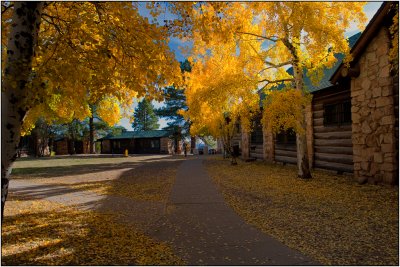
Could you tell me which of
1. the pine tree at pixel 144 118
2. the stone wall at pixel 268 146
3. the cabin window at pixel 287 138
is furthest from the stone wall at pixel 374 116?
the pine tree at pixel 144 118

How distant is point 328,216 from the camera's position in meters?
6.67

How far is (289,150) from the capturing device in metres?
17.9

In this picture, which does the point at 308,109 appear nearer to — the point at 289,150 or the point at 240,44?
the point at 289,150

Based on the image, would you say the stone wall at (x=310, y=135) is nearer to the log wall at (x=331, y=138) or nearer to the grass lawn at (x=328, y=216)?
the log wall at (x=331, y=138)

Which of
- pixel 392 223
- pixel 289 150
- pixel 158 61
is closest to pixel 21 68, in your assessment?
pixel 158 61

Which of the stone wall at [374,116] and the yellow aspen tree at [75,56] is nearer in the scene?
the yellow aspen tree at [75,56]

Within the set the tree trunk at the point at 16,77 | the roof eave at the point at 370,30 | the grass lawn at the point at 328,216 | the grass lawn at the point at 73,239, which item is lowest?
the grass lawn at the point at 328,216

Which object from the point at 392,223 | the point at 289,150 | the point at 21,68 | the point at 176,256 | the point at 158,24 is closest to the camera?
the point at 21,68

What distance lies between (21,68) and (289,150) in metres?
16.1

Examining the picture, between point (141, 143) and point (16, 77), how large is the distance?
159ft

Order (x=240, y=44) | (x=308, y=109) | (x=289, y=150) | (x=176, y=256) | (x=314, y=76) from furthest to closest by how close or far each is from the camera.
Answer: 1. (x=289, y=150)
2. (x=308, y=109)
3. (x=240, y=44)
4. (x=314, y=76)
5. (x=176, y=256)

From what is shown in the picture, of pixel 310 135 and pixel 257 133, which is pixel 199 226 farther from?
pixel 257 133

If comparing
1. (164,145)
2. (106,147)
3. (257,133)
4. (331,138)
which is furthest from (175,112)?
(331,138)

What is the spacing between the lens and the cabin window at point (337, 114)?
13.0 meters
